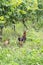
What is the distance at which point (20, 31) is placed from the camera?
37.5ft

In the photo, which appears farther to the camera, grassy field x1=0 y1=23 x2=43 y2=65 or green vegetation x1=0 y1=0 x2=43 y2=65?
green vegetation x1=0 y1=0 x2=43 y2=65

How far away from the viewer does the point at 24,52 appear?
8.21m

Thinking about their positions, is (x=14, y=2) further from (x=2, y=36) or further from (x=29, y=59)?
(x=29, y=59)

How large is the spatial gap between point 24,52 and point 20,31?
10.8 ft

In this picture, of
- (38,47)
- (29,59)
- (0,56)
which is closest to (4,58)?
(0,56)

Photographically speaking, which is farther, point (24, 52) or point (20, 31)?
point (20, 31)

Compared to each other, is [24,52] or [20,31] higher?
[24,52]

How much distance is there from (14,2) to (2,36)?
1.50m

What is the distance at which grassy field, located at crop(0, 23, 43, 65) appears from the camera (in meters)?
7.31

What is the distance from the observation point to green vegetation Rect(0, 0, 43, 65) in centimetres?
749

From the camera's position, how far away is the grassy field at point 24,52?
24.0 ft

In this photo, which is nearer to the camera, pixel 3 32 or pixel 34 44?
pixel 34 44

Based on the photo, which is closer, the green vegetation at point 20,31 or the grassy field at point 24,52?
the grassy field at point 24,52

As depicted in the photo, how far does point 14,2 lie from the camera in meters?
9.17
